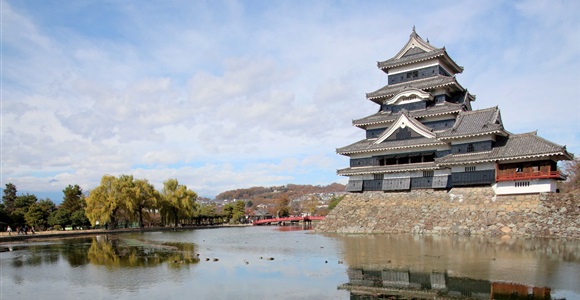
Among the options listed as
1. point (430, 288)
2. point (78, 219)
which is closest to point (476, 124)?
point (430, 288)

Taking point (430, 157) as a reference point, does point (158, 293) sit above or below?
below

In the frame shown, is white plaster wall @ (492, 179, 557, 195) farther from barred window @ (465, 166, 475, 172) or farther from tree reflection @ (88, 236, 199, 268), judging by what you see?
tree reflection @ (88, 236, 199, 268)

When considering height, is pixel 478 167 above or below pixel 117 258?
above

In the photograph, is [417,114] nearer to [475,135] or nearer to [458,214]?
[475,135]

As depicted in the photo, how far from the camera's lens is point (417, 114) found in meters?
41.3

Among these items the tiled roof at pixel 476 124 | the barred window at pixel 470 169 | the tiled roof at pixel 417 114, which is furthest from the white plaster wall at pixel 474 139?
the tiled roof at pixel 417 114

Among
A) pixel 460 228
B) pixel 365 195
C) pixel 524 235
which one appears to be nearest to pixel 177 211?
pixel 365 195

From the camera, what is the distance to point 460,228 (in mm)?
32781

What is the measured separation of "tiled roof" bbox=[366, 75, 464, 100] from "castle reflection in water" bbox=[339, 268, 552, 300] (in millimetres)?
28676

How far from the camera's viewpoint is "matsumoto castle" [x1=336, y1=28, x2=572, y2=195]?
108 feet

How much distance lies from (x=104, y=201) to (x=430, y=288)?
150 feet

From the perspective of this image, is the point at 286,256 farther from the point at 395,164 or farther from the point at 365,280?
the point at 395,164

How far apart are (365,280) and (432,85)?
3050 cm

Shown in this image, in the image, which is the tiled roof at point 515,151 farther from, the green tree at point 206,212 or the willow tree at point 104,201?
the green tree at point 206,212
